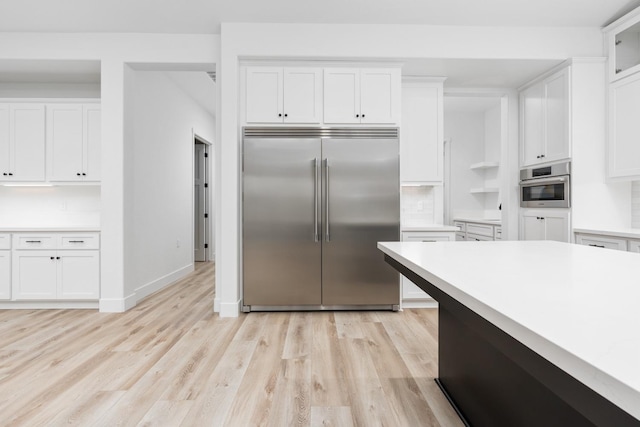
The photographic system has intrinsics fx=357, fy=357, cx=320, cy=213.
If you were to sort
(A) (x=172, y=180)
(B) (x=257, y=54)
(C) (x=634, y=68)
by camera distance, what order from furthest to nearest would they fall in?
(A) (x=172, y=180)
(B) (x=257, y=54)
(C) (x=634, y=68)

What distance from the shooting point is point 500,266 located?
1242mm

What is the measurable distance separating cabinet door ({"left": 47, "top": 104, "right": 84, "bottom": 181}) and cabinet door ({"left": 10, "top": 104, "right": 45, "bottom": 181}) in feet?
0.27

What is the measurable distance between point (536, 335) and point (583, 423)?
0.62 metres

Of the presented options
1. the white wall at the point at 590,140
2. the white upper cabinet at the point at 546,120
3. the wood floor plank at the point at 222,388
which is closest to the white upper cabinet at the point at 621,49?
the white wall at the point at 590,140

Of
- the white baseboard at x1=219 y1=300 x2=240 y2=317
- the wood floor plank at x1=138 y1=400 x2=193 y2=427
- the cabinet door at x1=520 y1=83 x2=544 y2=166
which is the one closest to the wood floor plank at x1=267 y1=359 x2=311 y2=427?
the wood floor plank at x1=138 y1=400 x2=193 y2=427

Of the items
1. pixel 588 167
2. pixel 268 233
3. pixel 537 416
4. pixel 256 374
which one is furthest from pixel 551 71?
pixel 256 374

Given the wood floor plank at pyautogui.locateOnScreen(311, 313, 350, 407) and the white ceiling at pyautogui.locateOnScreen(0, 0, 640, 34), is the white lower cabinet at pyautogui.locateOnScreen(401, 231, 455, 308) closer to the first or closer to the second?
the wood floor plank at pyautogui.locateOnScreen(311, 313, 350, 407)

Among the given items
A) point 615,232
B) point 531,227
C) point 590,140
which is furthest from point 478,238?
point 615,232

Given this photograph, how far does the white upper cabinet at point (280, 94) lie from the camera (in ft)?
11.4

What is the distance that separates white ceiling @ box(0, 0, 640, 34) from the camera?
308cm

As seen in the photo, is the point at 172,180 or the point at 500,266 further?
the point at 172,180

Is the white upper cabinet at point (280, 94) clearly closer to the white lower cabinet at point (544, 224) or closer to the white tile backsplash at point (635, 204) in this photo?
the white lower cabinet at point (544, 224)

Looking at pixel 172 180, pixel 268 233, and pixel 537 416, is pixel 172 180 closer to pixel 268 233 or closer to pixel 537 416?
pixel 268 233

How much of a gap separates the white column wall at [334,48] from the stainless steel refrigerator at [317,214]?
0.14 m
